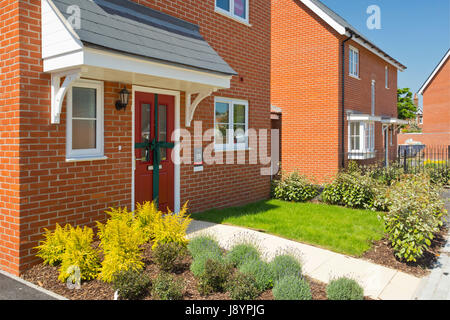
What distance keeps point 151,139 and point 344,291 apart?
479 cm

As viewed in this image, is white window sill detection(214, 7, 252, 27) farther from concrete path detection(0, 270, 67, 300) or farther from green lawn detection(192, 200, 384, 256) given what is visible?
concrete path detection(0, 270, 67, 300)

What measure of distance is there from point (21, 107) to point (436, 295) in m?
6.15

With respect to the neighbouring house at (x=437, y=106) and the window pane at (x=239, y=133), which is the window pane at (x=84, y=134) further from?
the neighbouring house at (x=437, y=106)

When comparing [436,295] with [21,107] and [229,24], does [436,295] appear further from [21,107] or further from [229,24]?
[229,24]

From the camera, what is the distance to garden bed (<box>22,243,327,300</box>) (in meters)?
4.31

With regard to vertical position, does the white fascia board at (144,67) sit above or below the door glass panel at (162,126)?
above

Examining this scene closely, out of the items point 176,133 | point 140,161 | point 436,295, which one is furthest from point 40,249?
point 436,295

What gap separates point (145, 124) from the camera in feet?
23.7

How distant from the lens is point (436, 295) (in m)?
4.63

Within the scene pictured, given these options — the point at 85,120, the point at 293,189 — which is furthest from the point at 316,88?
the point at 85,120

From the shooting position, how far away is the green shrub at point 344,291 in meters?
4.03

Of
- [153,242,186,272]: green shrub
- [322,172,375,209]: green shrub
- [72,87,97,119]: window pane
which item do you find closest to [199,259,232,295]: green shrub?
[153,242,186,272]: green shrub

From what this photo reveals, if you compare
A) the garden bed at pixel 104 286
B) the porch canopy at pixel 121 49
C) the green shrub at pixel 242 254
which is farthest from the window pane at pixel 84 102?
the green shrub at pixel 242 254

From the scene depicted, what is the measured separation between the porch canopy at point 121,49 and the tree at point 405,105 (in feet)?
146
